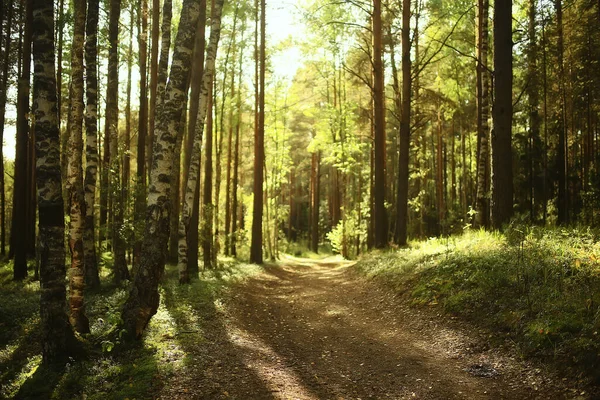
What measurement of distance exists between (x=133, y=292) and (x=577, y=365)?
606 cm

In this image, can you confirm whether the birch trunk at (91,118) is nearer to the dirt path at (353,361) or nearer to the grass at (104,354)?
the grass at (104,354)

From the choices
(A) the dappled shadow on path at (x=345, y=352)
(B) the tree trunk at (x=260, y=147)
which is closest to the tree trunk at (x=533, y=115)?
(B) the tree trunk at (x=260, y=147)

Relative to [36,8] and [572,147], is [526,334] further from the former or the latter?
[572,147]

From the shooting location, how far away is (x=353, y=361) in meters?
6.21

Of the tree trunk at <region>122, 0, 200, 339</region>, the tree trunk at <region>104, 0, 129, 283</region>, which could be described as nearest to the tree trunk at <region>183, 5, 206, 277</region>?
the tree trunk at <region>104, 0, 129, 283</region>

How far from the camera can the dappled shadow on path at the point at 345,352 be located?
16.7 feet

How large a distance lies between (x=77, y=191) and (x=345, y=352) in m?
5.40

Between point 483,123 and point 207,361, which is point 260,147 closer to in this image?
point 483,123

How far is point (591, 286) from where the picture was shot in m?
5.65

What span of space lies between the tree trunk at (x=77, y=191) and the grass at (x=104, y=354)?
509mm

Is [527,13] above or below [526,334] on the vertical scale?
above

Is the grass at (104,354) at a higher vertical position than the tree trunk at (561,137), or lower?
lower

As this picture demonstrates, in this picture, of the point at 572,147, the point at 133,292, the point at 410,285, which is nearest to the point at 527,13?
the point at 572,147

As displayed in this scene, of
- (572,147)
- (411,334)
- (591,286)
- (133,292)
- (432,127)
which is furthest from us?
(432,127)
